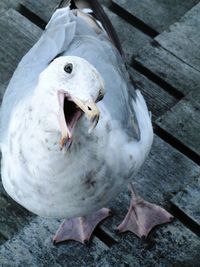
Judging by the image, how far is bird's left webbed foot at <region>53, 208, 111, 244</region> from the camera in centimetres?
245

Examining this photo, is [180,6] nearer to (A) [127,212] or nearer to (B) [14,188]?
(A) [127,212]

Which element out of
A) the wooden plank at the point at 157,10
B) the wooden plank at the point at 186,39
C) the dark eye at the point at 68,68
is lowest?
the wooden plank at the point at 157,10

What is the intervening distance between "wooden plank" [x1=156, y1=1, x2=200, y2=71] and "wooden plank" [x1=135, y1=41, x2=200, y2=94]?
0.09 feet

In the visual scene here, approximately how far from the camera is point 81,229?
2465mm

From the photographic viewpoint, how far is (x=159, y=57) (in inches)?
117

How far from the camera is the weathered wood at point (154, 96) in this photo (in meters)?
2.88

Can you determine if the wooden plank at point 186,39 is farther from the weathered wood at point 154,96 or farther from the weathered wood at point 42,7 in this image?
the weathered wood at point 42,7

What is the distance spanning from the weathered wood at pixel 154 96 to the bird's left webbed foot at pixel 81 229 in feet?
1.71

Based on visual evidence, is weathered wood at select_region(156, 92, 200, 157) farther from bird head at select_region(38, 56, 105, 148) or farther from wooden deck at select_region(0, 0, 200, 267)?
bird head at select_region(38, 56, 105, 148)

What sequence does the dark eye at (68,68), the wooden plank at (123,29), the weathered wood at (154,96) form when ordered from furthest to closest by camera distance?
Result: the wooden plank at (123,29) < the weathered wood at (154,96) < the dark eye at (68,68)

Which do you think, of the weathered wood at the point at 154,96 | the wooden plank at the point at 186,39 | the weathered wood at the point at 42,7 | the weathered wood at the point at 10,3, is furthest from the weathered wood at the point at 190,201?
the weathered wood at the point at 10,3

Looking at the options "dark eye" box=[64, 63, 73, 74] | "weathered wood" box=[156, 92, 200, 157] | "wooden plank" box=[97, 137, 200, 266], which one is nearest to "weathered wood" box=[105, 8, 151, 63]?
"weathered wood" box=[156, 92, 200, 157]

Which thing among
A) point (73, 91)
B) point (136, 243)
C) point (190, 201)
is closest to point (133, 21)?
point (190, 201)

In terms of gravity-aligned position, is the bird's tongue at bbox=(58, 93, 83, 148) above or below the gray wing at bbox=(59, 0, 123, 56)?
above
